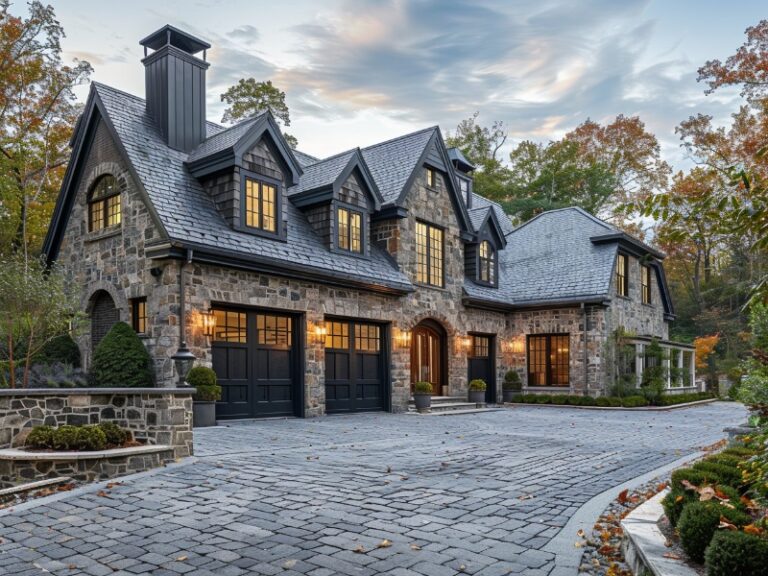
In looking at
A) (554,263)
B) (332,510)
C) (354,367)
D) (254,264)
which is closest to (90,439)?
(332,510)

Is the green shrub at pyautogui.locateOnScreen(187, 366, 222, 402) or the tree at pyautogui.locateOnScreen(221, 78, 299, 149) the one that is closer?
the green shrub at pyautogui.locateOnScreen(187, 366, 222, 402)

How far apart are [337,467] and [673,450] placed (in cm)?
576

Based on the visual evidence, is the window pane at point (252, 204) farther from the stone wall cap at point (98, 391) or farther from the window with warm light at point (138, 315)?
the stone wall cap at point (98, 391)

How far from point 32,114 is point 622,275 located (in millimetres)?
22427

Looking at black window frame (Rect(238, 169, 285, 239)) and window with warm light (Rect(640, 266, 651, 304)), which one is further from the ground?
black window frame (Rect(238, 169, 285, 239))

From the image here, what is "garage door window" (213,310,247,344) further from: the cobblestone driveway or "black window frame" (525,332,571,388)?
"black window frame" (525,332,571,388)

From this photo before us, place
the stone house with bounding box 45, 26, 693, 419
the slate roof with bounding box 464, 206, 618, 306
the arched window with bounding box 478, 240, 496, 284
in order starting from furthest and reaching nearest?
the arched window with bounding box 478, 240, 496, 284 → the slate roof with bounding box 464, 206, 618, 306 → the stone house with bounding box 45, 26, 693, 419

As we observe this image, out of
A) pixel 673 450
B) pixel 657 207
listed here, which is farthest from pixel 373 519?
pixel 673 450

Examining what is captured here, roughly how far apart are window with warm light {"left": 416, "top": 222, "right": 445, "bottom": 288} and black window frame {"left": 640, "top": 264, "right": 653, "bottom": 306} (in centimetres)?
995

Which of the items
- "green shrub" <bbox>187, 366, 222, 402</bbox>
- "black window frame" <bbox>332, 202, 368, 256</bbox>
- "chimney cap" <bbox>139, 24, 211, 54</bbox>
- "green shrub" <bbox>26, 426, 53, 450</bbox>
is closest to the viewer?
"green shrub" <bbox>26, 426, 53, 450</bbox>

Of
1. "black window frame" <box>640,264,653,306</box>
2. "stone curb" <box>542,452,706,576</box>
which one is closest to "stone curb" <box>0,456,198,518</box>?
"stone curb" <box>542,452,706,576</box>

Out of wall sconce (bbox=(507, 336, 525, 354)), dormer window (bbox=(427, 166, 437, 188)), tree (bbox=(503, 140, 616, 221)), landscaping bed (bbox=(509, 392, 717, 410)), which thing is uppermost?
tree (bbox=(503, 140, 616, 221))

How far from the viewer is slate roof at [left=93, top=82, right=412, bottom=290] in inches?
524

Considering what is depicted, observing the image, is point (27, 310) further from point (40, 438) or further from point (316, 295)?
point (316, 295)
